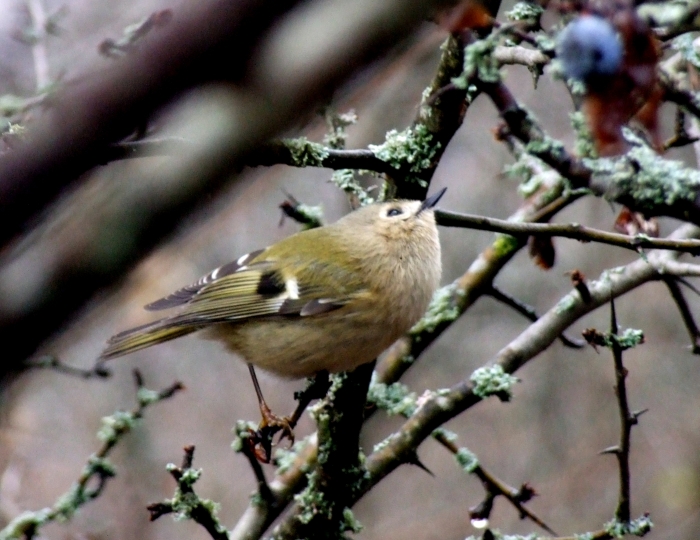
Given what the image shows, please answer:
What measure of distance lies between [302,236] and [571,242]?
3323mm

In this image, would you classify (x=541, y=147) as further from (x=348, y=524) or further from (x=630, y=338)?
(x=348, y=524)

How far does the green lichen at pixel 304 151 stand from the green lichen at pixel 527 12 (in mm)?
552

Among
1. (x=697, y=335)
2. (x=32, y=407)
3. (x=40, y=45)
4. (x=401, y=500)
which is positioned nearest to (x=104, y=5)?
(x=40, y=45)

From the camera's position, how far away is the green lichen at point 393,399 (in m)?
2.91

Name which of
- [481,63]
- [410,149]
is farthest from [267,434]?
[481,63]

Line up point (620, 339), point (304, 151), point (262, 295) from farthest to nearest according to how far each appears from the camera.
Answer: point (262, 295), point (620, 339), point (304, 151)

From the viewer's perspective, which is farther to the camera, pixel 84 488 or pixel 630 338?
pixel 84 488

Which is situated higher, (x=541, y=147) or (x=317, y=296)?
(x=317, y=296)

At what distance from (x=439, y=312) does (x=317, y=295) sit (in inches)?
18.1

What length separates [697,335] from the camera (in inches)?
104

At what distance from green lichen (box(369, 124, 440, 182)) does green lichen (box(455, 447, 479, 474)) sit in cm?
97

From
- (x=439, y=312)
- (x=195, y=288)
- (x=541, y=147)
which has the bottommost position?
(x=541, y=147)

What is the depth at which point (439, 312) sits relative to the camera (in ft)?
10.4

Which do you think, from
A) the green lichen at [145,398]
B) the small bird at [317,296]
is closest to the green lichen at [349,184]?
the small bird at [317,296]
